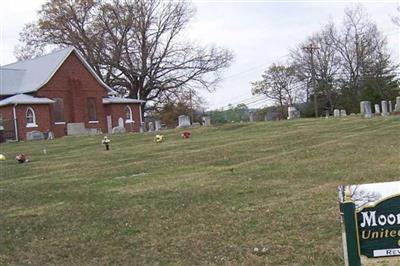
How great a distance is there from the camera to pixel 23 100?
40750 mm

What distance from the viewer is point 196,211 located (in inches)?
283

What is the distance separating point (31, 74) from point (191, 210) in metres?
41.9

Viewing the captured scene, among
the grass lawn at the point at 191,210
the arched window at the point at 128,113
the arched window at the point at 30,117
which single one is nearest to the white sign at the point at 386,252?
the grass lawn at the point at 191,210

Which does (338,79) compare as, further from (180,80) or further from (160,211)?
(160,211)

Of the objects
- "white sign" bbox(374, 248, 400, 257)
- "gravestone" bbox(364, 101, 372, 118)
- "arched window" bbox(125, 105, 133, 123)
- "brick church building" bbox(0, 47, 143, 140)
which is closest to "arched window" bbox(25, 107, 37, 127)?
"brick church building" bbox(0, 47, 143, 140)

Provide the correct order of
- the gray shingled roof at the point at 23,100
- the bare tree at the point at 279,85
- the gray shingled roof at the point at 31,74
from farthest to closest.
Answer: the bare tree at the point at 279,85
the gray shingled roof at the point at 31,74
the gray shingled roof at the point at 23,100

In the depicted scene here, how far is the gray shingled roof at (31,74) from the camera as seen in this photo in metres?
43.8

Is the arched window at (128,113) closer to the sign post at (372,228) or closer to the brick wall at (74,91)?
the brick wall at (74,91)

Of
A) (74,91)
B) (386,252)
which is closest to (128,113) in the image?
(74,91)

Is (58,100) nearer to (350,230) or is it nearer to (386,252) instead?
(350,230)

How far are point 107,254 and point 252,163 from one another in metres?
6.69

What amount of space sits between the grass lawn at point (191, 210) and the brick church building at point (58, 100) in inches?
1135

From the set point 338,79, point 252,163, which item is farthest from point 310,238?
point 338,79

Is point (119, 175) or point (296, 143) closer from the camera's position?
point (119, 175)
